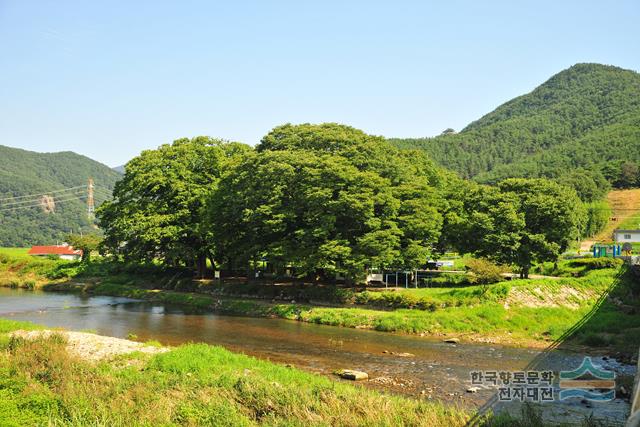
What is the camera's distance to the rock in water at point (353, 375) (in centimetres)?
2323

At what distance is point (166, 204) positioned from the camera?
58.4 metres

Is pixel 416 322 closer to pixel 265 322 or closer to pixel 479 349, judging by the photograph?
pixel 479 349

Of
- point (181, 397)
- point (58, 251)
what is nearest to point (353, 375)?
point (181, 397)

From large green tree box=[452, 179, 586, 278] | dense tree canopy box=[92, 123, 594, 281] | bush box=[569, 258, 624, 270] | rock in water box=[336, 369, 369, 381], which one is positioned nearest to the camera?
rock in water box=[336, 369, 369, 381]

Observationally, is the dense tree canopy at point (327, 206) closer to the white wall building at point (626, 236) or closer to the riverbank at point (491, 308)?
the riverbank at point (491, 308)

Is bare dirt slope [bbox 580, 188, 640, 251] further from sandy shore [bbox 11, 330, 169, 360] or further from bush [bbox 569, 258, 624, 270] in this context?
sandy shore [bbox 11, 330, 169, 360]

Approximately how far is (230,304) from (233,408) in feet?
107

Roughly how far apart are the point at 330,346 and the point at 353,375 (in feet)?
25.1

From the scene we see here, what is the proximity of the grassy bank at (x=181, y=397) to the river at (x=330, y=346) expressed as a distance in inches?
177

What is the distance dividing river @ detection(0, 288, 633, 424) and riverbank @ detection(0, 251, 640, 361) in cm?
201

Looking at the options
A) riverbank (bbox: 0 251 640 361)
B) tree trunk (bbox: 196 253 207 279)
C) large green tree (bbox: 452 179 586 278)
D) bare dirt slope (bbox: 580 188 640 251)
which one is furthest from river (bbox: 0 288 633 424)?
bare dirt slope (bbox: 580 188 640 251)

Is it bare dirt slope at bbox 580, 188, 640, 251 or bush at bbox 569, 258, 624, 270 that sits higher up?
bare dirt slope at bbox 580, 188, 640, 251

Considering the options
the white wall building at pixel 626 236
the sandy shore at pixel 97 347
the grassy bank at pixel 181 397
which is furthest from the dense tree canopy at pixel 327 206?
the white wall building at pixel 626 236

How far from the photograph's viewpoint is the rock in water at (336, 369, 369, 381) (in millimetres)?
23234
